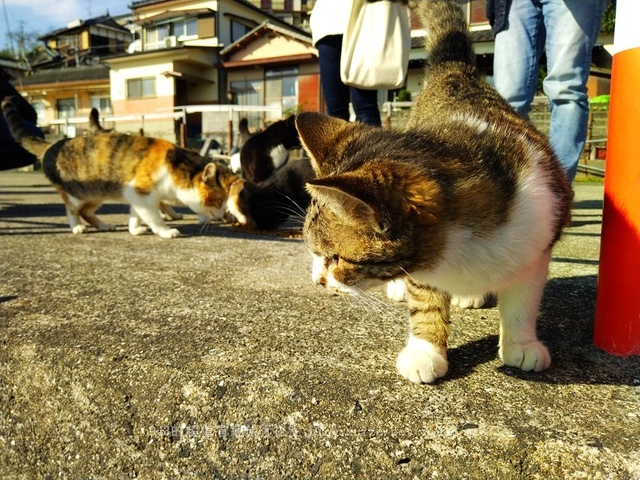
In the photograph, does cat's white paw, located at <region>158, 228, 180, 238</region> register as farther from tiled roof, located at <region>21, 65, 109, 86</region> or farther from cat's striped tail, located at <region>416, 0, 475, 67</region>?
tiled roof, located at <region>21, 65, 109, 86</region>

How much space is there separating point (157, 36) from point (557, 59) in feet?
83.5

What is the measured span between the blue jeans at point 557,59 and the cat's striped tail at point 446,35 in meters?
0.29

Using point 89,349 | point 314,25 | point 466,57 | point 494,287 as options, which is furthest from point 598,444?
point 314,25

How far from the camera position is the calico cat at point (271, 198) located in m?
4.66

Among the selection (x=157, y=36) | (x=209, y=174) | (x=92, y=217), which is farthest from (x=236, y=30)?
(x=92, y=217)

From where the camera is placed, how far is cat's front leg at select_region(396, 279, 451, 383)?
4.61 feet

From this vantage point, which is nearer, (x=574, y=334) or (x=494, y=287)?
(x=494, y=287)

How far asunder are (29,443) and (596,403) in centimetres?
149

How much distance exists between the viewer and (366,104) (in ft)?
11.7

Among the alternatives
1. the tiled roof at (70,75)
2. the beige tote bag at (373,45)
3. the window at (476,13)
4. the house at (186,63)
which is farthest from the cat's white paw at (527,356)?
the tiled roof at (70,75)

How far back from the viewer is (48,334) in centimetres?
170

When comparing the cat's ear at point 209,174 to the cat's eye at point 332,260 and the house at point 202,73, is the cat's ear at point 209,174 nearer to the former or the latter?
the cat's eye at point 332,260

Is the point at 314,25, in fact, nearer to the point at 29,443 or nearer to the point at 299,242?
the point at 299,242

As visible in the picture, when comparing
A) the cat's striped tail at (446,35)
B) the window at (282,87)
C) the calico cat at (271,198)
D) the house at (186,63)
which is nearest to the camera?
the cat's striped tail at (446,35)
